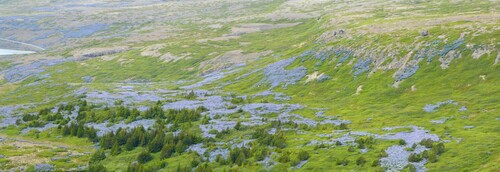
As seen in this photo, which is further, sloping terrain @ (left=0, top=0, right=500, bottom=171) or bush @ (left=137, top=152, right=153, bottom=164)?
bush @ (left=137, top=152, right=153, bottom=164)

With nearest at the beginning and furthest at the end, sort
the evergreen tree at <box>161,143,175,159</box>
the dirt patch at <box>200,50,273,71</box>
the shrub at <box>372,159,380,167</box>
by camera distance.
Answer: the shrub at <box>372,159,380,167</box>
the evergreen tree at <box>161,143,175,159</box>
the dirt patch at <box>200,50,273,71</box>

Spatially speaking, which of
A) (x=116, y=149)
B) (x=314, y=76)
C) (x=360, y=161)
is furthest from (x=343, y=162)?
(x=314, y=76)

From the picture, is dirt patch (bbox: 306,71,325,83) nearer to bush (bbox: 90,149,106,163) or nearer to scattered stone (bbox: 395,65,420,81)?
scattered stone (bbox: 395,65,420,81)

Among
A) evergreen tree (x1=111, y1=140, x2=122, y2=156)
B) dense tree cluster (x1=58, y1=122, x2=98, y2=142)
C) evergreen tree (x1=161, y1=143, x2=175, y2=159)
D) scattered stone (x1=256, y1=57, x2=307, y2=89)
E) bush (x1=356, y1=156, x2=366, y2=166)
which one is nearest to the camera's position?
bush (x1=356, y1=156, x2=366, y2=166)

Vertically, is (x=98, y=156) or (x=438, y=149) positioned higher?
(x=438, y=149)

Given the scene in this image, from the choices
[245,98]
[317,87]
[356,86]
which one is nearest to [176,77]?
[245,98]

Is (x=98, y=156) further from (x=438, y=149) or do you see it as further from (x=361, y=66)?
(x=361, y=66)

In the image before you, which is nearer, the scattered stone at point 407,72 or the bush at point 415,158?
the bush at point 415,158

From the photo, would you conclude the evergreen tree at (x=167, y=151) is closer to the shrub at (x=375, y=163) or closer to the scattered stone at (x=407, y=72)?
the shrub at (x=375, y=163)

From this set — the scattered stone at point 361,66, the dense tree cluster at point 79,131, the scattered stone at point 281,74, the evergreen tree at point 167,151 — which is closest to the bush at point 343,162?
the evergreen tree at point 167,151

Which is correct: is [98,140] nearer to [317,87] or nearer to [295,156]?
[295,156]

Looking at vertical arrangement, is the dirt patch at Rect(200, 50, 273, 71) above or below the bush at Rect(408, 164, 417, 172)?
below

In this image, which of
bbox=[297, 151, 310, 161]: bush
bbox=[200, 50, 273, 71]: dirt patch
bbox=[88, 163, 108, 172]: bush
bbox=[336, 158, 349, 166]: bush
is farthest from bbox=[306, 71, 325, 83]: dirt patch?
bbox=[88, 163, 108, 172]: bush
